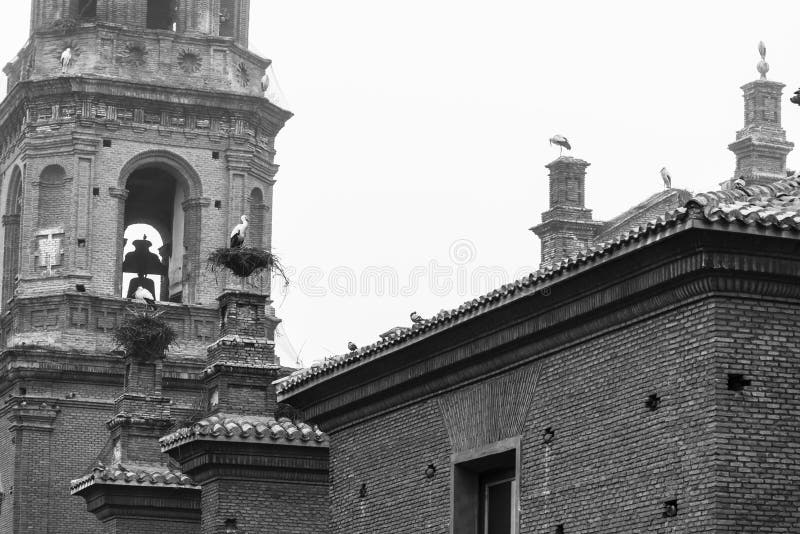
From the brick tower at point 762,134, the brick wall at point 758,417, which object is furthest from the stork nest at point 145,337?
the brick wall at point 758,417

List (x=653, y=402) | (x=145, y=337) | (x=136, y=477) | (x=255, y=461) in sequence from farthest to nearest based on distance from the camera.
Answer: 1. (x=145, y=337)
2. (x=136, y=477)
3. (x=255, y=461)
4. (x=653, y=402)

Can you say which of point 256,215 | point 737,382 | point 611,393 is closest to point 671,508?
point 737,382

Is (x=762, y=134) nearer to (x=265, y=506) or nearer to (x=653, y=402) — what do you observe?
(x=265, y=506)

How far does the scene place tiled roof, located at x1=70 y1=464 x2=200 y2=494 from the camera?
34344 millimetres

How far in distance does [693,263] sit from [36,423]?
28997 millimetres

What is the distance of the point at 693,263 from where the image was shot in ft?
64.9

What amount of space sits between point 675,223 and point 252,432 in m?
10.6

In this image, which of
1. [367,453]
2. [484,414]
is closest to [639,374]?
[484,414]

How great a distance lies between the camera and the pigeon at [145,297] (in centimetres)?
4644

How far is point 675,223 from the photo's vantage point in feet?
64.0

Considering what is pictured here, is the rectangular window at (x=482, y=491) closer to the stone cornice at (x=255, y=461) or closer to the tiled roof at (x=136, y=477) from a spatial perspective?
the stone cornice at (x=255, y=461)

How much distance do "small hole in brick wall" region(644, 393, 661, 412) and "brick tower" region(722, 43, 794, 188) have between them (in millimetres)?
21151

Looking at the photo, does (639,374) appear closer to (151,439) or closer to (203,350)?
(151,439)

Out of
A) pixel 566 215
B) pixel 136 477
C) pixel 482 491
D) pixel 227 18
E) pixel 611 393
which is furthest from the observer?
pixel 227 18
